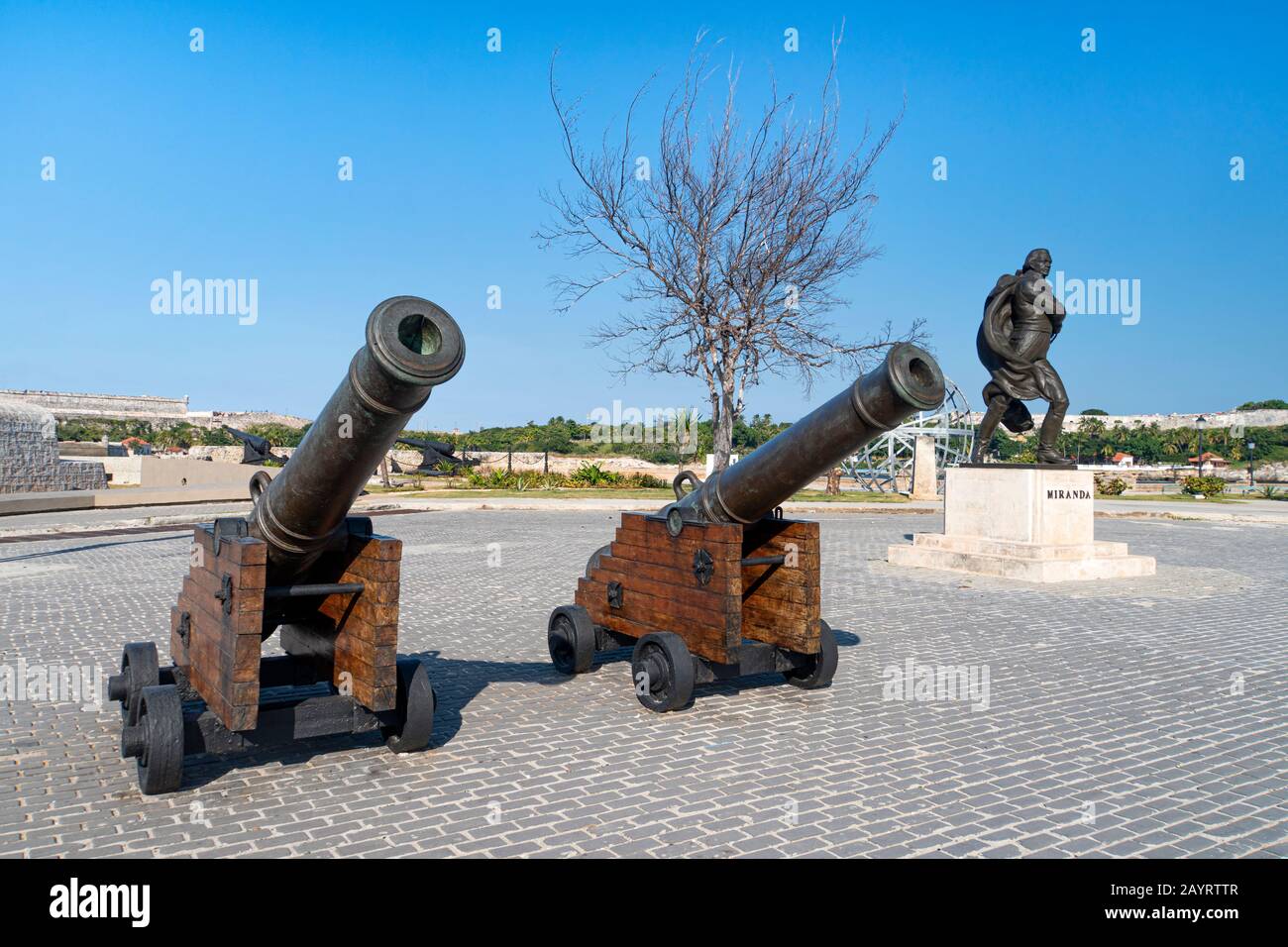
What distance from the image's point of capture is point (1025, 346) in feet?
40.4

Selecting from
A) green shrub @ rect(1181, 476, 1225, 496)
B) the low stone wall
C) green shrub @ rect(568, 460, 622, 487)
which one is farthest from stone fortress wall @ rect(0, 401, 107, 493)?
green shrub @ rect(1181, 476, 1225, 496)

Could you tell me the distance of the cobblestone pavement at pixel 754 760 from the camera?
3.59 metres

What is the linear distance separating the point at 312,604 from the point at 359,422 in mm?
1693

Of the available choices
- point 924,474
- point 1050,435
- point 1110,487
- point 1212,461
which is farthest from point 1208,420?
point 1050,435

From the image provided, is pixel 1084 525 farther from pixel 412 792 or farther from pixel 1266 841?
pixel 412 792

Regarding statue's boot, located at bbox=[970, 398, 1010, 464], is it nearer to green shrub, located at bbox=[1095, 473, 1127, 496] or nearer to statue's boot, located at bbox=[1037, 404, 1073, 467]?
statue's boot, located at bbox=[1037, 404, 1073, 467]

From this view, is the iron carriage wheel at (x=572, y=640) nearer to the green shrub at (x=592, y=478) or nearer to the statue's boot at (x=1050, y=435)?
the statue's boot at (x=1050, y=435)

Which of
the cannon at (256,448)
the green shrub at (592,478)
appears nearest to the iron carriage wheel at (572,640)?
the cannon at (256,448)

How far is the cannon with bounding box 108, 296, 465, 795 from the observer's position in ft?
11.0

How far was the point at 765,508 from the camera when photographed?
5621 millimetres

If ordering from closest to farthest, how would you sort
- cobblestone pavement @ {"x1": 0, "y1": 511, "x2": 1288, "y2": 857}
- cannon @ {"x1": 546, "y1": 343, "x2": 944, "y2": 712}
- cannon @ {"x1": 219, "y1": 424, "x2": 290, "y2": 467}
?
cobblestone pavement @ {"x1": 0, "y1": 511, "x2": 1288, "y2": 857} → cannon @ {"x1": 546, "y1": 343, "x2": 944, "y2": 712} → cannon @ {"x1": 219, "y1": 424, "x2": 290, "y2": 467}
